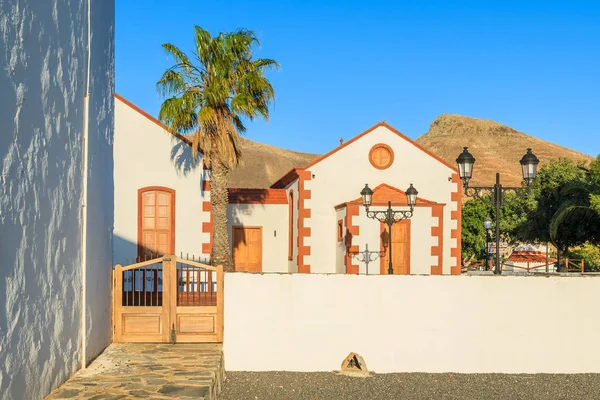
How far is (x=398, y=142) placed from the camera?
20.5 m

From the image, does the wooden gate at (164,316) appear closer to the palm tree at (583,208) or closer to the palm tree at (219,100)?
the palm tree at (219,100)

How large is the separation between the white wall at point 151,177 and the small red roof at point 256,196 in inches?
169

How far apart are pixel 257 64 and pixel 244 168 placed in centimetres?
10178

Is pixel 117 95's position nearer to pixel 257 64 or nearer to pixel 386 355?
pixel 257 64

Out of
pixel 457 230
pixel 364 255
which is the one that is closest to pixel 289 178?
pixel 364 255

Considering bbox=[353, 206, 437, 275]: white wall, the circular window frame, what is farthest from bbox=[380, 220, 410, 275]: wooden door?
the circular window frame

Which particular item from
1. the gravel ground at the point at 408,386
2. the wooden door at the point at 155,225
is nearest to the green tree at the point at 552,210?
the gravel ground at the point at 408,386

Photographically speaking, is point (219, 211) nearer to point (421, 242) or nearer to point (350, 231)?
point (350, 231)

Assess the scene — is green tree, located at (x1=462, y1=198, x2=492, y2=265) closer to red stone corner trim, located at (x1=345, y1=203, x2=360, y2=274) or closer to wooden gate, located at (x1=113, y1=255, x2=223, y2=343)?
red stone corner trim, located at (x1=345, y1=203, x2=360, y2=274)

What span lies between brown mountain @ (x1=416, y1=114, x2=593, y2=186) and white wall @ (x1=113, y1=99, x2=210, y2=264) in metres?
82.1

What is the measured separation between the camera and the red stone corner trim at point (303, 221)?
20.1 meters

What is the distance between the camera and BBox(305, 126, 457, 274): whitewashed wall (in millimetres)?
20312

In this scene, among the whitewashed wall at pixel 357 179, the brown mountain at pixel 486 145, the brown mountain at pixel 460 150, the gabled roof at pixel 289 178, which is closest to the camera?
the whitewashed wall at pixel 357 179

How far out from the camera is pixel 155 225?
1688 cm
